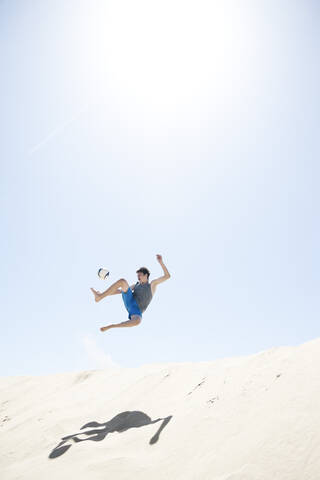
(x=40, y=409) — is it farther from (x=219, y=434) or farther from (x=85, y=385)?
(x=219, y=434)

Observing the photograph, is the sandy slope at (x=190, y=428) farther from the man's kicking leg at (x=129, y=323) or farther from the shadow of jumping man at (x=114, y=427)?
the man's kicking leg at (x=129, y=323)

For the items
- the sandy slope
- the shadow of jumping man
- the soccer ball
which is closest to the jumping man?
the soccer ball

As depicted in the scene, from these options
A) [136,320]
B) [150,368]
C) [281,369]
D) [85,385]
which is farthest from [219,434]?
[85,385]

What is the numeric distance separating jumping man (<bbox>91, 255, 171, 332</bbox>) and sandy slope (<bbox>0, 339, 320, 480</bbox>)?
1349mm

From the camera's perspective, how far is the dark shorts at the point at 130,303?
6.48 metres

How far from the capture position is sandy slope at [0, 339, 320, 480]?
106 inches

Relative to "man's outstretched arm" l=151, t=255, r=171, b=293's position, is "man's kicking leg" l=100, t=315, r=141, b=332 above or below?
below

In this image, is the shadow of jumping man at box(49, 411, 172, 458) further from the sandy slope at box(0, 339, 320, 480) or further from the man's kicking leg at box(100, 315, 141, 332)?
the man's kicking leg at box(100, 315, 141, 332)

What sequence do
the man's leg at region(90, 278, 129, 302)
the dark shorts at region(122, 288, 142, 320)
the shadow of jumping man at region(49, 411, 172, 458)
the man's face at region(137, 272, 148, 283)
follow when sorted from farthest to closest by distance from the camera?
1. the man's face at region(137, 272, 148, 283)
2. the dark shorts at region(122, 288, 142, 320)
3. the man's leg at region(90, 278, 129, 302)
4. the shadow of jumping man at region(49, 411, 172, 458)

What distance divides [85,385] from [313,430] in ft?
21.0

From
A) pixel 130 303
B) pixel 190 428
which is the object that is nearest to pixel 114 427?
pixel 190 428

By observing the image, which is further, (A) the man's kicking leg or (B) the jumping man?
(B) the jumping man

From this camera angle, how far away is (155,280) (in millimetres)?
6969

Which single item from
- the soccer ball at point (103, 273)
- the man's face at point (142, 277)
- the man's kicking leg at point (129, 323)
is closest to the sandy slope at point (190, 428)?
the man's kicking leg at point (129, 323)
